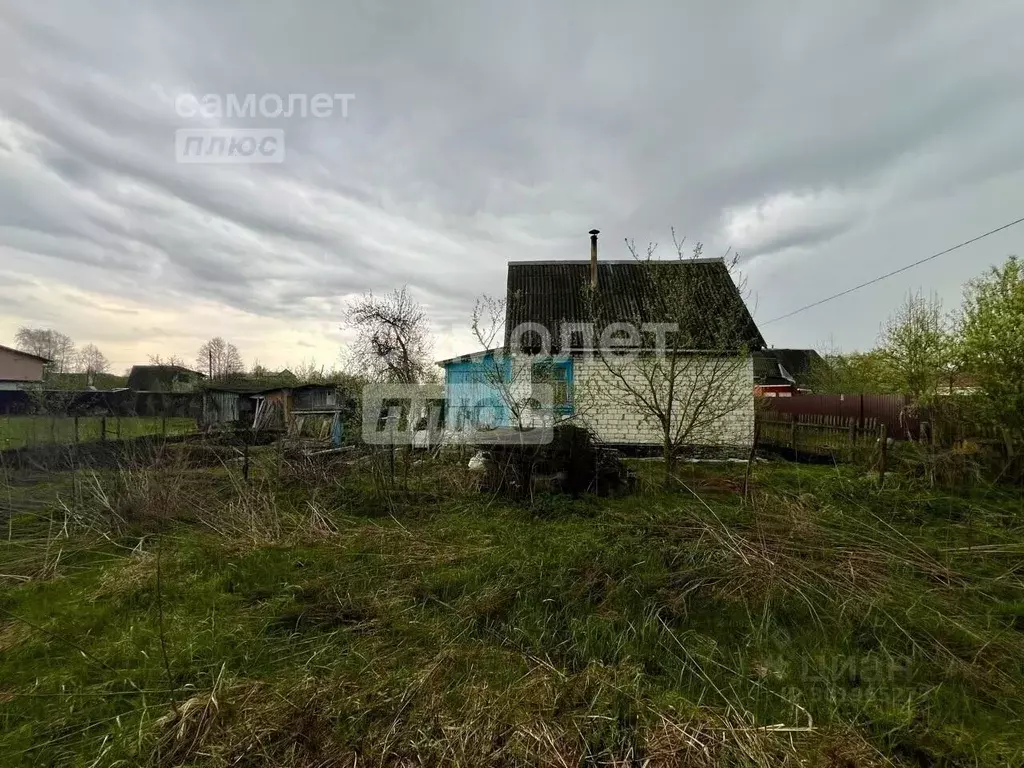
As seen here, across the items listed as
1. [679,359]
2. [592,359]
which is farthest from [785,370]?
[679,359]

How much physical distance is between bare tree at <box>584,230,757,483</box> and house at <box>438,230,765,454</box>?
0.06 m

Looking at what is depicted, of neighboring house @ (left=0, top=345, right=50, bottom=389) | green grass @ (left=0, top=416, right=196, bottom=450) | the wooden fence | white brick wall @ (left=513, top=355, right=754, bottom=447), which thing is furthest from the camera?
neighboring house @ (left=0, top=345, right=50, bottom=389)

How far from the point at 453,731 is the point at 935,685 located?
2.87m

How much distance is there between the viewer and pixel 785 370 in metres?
36.7

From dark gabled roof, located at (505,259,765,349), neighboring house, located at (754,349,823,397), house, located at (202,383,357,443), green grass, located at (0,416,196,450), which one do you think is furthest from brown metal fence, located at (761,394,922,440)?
green grass, located at (0,416,196,450)

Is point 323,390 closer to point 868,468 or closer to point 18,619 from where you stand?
point 18,619

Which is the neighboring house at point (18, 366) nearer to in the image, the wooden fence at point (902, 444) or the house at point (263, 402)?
the house at point (263, 402)

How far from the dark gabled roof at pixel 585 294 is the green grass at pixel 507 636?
7318 millimetres

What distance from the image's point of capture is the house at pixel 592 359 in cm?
891

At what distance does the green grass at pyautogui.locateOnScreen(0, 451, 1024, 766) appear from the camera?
230 centimetres

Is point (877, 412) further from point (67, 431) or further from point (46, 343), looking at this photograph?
point (46, 343)

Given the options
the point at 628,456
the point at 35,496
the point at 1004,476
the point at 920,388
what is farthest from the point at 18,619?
the point at 920,388

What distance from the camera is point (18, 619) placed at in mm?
3537

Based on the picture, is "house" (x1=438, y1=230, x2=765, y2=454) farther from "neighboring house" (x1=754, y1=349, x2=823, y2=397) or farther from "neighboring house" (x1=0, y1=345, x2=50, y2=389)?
"neighboring house" (x1=0, y1=345, x2=50, y2=389)
